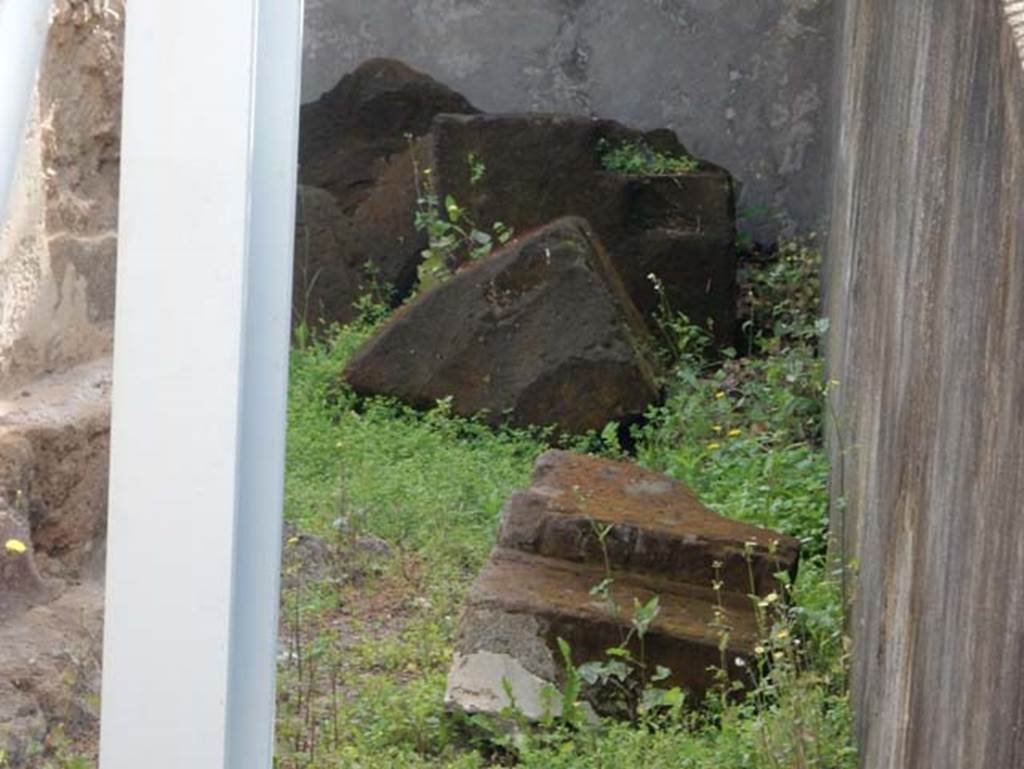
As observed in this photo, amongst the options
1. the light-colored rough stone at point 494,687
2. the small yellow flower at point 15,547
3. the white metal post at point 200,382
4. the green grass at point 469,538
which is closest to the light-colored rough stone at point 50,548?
the small yellow flower at point 15,547

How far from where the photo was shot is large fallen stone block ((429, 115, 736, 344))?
8133mm

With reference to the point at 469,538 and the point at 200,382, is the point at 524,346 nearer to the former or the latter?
the point at 469,538

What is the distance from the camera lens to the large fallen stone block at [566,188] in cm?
813

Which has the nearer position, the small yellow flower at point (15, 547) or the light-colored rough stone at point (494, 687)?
the small yellow flower at point (15, 547)

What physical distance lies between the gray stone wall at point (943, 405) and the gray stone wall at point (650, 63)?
4.33 m

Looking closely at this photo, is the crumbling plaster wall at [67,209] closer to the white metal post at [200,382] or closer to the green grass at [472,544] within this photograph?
the green grass at [472,544]

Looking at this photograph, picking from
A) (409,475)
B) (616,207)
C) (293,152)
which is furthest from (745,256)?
(293,152)

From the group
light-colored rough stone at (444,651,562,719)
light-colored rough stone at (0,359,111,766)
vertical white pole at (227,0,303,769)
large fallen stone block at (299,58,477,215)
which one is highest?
large fallen stone block at (299,58,477,215)

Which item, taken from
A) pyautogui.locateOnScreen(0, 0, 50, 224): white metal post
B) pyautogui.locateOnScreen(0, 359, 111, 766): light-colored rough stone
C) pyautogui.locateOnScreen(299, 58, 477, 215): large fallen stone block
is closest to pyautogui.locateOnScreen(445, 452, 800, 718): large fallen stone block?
pyautogui.locateOnScreen(0, 359, 111, 766): light-colored rough stone

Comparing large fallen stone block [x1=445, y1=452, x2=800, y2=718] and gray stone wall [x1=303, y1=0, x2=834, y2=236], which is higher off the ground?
gray stone wall [x1=303, y1=0, x2=834, y2=236]

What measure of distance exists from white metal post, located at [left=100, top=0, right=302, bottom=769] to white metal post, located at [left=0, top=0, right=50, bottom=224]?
0.07m

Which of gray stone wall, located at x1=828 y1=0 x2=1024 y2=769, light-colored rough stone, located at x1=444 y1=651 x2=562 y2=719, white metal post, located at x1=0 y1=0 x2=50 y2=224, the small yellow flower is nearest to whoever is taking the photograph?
white metal post, located at x1=0 y1=0 x2=50 y2=224

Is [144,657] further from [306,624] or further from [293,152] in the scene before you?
[306,624]

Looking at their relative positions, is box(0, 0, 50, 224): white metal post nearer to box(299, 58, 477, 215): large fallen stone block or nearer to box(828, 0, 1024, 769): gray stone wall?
box(828, 0, 1024, 769): gray stone wall
